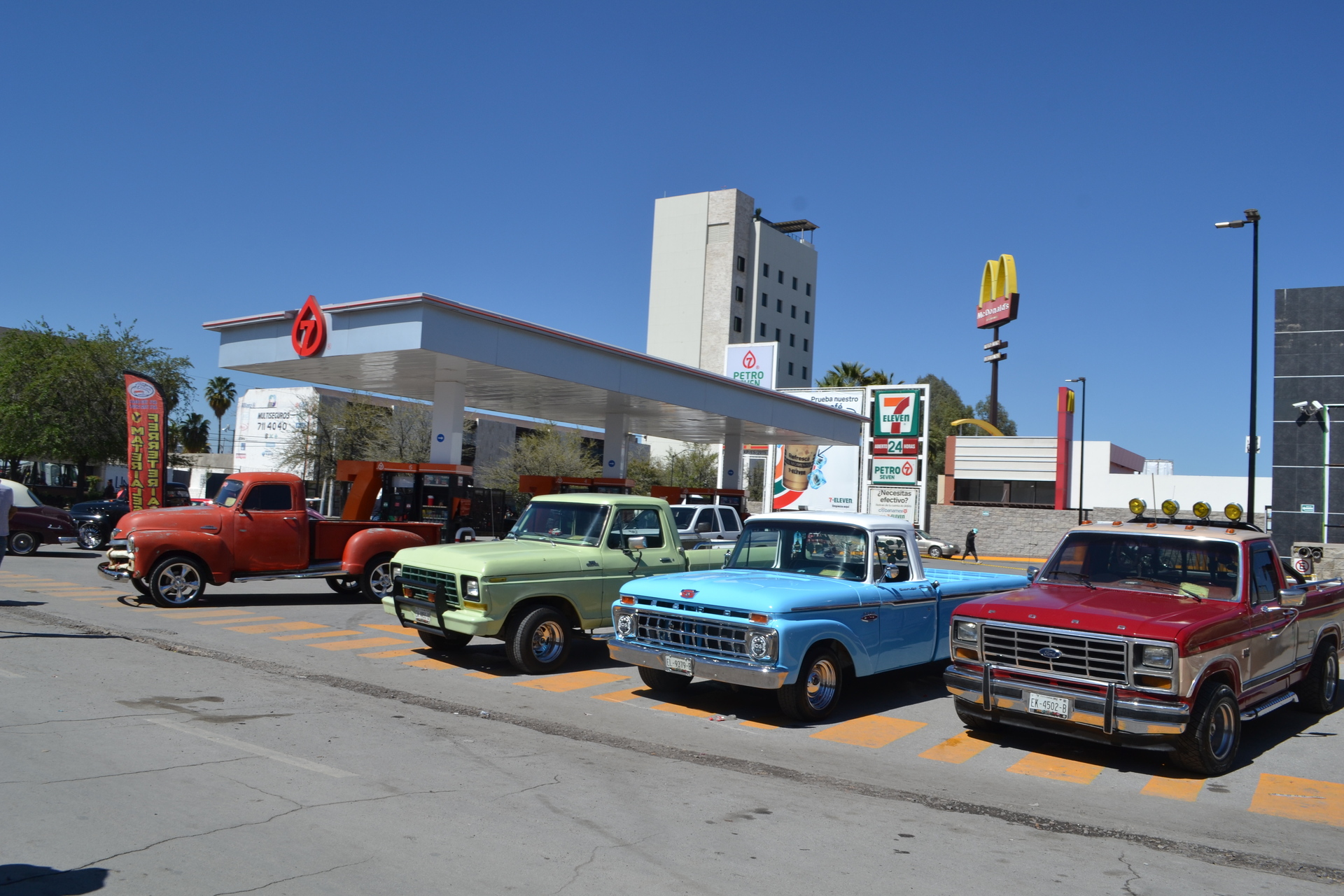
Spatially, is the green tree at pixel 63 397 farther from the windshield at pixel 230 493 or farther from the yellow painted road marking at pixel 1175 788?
the yellow painted road marking at pixel 1175 788

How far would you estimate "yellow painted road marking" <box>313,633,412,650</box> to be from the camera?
1216cm

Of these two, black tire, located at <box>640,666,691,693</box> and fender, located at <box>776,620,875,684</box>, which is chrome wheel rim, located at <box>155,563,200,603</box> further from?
fender, located at <box>776,620,875,684</box>

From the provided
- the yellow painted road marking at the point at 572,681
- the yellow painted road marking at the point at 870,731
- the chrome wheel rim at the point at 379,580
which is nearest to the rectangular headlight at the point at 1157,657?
the yellow painted road marking at the point at 870,731

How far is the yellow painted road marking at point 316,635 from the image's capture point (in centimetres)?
1271

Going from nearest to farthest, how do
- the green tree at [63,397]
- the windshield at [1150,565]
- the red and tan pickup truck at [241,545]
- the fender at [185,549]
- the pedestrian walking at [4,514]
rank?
the windshield at [1150,565], the pedestrian walking at [4,514], the fender at [185,549], the red and tan pickup truck at [241,545], the green tree at [63,397]

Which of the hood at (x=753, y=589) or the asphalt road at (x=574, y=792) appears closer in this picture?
the asphalt road at (x=574, y=792)

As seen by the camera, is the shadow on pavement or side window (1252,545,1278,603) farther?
side window (1252,545,1278,603)

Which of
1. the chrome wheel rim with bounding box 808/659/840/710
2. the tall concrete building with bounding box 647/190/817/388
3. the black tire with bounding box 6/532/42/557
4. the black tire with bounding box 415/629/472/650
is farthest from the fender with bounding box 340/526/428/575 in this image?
the tall concrete building with bounding box 647/190/817/388

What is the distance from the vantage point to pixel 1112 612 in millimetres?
7535

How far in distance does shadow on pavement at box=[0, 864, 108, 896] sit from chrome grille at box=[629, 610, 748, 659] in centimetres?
520

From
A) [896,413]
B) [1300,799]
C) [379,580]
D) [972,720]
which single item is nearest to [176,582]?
[379,580]

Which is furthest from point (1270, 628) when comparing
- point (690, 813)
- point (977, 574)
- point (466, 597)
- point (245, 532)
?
point (245, 532)

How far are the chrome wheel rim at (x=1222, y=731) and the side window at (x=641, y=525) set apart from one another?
20.3 ft

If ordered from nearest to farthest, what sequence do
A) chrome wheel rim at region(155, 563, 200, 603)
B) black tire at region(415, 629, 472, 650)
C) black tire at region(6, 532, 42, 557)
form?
black tire at region(415, 629, 472, 650) → chrome wheel rim at region(155, 563, 200, 603) → black tire at region(6, 532, 42, 557)
